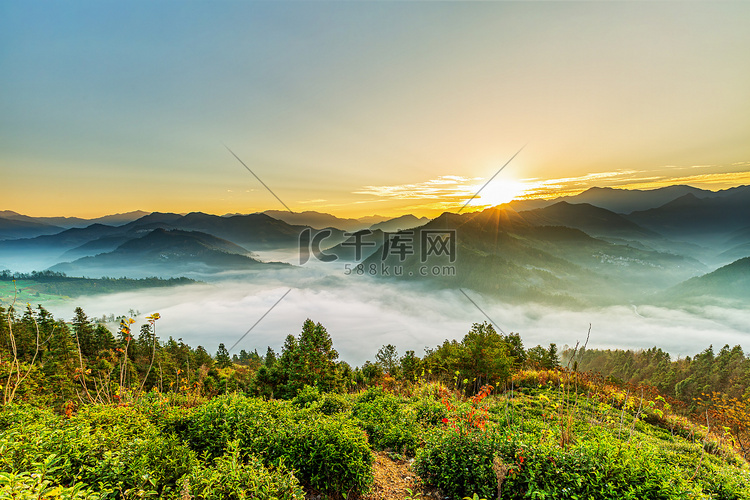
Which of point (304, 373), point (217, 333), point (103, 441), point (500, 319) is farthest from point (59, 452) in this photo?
point (217, 333)

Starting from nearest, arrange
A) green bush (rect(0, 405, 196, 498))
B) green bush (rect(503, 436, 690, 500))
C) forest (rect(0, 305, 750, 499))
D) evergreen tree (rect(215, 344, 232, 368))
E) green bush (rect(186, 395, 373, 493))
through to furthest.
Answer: green bush (rect(0, 405, 196, 498)) → forest (rect(0, 305, 750, 499)) → green bush (rect(503, 436, 690, 500)) → green bush (rect(186, 395, 373, 493)) → evergreen tree (rect(215, 344, 232, 368))

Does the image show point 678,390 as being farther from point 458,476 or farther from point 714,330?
point 714,330

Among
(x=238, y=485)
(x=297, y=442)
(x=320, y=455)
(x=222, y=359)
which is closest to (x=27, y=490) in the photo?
(x=238, y=485)

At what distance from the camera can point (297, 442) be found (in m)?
4.73

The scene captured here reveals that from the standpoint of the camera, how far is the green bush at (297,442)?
4.54 m

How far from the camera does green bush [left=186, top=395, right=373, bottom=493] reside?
4.54 m

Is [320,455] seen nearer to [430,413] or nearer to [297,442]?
[297,442]

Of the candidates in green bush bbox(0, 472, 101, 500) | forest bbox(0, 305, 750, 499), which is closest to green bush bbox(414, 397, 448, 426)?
forest bbox(0, 305, 750, 499)

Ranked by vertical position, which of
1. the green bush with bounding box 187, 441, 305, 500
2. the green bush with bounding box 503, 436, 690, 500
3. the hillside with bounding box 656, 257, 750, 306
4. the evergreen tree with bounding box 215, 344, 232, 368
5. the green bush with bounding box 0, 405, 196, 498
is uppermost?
the green bush with bounding box 0, 405, 196, 498

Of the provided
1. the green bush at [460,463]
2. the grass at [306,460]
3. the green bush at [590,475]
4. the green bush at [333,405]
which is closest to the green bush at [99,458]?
the grass at [306,460]

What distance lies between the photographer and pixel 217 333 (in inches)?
6870

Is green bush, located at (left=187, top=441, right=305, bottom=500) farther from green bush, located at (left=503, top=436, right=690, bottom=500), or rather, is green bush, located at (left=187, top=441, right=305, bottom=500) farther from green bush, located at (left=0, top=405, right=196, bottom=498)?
green bush, located at (left=503, top=436, right=690, bottom=500)

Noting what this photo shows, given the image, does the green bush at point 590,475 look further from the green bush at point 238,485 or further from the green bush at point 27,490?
the green bush at point 27,490

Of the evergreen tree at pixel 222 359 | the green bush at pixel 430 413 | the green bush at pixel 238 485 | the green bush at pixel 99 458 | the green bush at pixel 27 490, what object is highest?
the green bush at pixel 27 490
